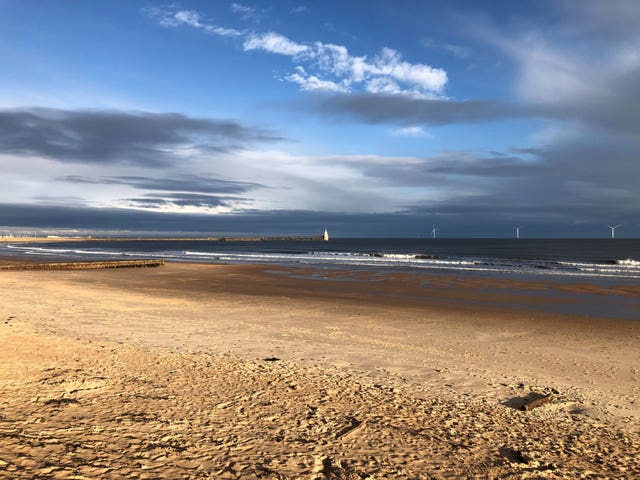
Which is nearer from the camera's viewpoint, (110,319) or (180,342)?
(180,342)

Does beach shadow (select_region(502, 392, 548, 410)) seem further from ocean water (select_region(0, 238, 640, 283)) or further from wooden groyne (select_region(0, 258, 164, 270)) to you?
wooden groyne (select_region(0, 258, 164, 270))

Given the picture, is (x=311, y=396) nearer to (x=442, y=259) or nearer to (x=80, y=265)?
(x=80, y=265)

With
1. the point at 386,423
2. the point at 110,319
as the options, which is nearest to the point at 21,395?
the point at 386,423

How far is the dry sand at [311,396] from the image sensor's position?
5.20 metres

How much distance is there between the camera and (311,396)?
7.36 metres

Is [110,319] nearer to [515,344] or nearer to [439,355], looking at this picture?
[439,355]

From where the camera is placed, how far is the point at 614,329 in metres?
14.4

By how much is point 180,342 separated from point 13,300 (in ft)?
36.2

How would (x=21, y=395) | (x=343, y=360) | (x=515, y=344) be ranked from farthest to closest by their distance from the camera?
(x=515, y=344), (x=343, y=360), (x=21, y=395)

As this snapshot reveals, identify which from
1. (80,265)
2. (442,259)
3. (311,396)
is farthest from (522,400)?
(442,259)

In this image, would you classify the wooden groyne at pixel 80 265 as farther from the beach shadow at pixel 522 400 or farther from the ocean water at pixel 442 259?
the beach shadow at pixel 522 400

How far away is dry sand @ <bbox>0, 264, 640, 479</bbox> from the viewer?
5.20 meters

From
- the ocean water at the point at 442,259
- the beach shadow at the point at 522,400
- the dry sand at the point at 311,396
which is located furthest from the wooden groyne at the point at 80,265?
the beach shadow at the point at 522,400

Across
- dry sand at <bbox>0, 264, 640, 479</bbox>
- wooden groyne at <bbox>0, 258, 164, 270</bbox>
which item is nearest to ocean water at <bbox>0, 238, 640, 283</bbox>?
wooden groyne at <bbox>0, 258, 164, 270</bbox>
